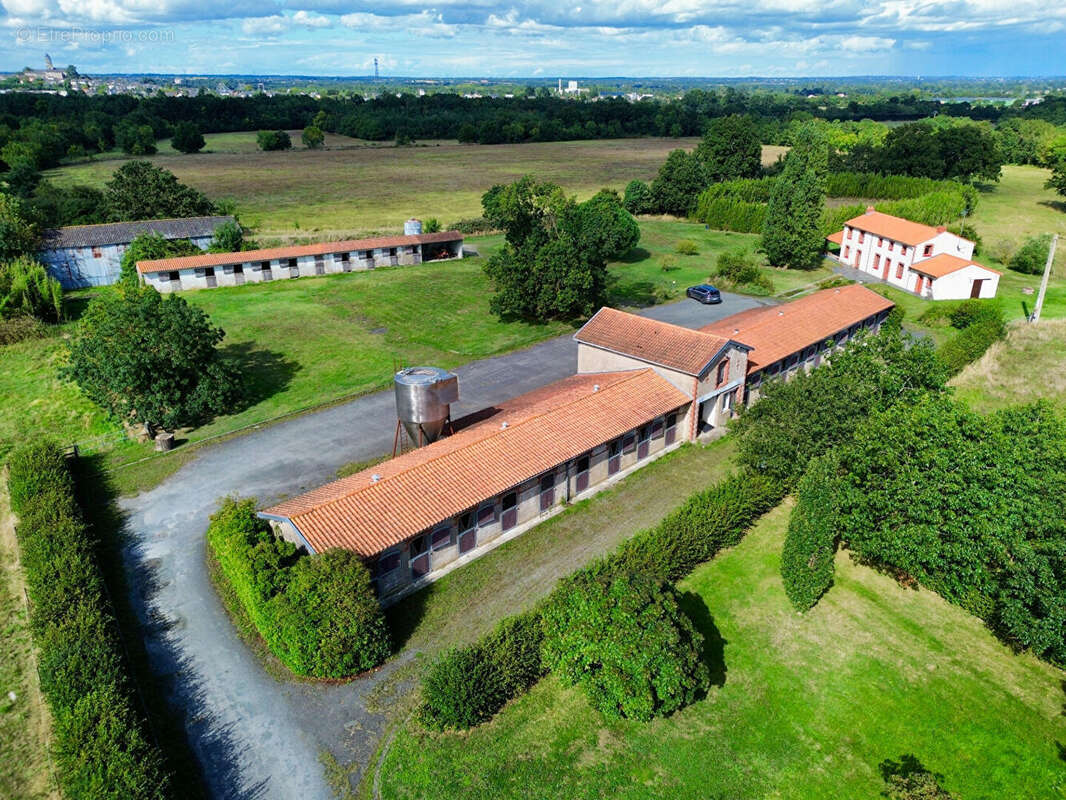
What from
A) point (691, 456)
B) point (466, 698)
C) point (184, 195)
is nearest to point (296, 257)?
point (184, 195)

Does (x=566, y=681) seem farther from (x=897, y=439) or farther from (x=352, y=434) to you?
(x=352, y=434)

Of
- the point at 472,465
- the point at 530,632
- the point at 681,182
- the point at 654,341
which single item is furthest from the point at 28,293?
the point at 681,182

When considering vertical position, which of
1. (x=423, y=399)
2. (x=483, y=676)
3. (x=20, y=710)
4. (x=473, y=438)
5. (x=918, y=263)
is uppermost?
(x=423, y=399)

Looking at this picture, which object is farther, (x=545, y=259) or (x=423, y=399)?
(x=545, y=259)

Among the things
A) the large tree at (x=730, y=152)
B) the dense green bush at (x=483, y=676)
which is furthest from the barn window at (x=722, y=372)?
the large tree at (x=730, y=152)

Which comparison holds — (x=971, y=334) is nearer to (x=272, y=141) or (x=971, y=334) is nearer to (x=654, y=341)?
(x=654, y=341)

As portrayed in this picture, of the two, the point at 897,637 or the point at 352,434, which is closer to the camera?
the point at 897,637

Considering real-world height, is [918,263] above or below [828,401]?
below

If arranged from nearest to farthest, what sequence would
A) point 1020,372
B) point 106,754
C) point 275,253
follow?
point 106,754, point 1020,372, point 275,253
